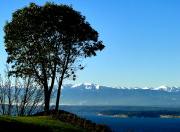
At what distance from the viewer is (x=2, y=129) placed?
72.1 ft

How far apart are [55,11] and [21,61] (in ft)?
30.3

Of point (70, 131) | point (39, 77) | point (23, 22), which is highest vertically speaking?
point (23, 22)

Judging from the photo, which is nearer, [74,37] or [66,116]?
[66,116]

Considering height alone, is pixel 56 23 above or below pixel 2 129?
above

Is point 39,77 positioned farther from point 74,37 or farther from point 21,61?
point 74,37

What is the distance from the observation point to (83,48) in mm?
44688

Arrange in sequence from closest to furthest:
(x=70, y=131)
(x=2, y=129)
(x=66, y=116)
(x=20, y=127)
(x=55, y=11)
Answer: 1. (x=2, y=129)
2. (x=20, y=127)
3. (x=70, y=131)
4. (x=66, y=116)
5. (x=55, y=11)

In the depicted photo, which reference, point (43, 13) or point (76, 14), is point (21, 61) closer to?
point (43, 13)

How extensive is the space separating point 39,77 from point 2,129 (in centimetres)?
2021

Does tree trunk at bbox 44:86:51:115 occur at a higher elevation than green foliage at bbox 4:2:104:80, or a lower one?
lower

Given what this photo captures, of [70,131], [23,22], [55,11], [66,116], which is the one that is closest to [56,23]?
[55,11]

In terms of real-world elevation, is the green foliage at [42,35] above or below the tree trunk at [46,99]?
above

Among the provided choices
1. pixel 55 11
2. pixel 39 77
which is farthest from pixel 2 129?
pixel 55 11

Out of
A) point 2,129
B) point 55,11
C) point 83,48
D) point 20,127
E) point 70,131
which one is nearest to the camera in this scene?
point 2,129
